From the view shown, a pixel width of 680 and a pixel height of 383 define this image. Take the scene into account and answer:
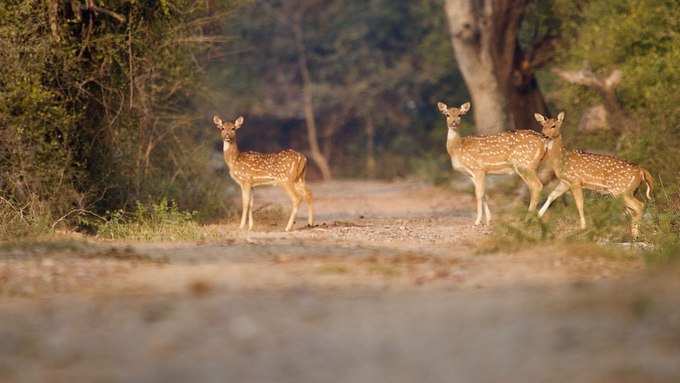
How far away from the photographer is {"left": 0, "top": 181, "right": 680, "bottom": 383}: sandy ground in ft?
23.6

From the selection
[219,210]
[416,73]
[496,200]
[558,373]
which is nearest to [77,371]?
[558,373]

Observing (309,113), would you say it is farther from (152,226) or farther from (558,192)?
(152,226)

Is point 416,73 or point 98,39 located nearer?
point 98,39

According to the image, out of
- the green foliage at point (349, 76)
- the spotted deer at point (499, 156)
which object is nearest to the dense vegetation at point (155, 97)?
the spotted deer at point (499, 156)

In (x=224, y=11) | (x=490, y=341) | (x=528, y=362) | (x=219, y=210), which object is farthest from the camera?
(x=224, y=11)

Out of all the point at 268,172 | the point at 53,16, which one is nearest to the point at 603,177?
the point at 268,172

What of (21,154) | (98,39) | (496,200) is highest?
(98,39)

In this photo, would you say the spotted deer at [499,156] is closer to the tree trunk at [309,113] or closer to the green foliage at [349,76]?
the green foliage at [349,76]

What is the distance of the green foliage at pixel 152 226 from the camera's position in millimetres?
16016

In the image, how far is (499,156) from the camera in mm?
18688

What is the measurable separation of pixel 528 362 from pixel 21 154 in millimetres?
12075

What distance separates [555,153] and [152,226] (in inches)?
223

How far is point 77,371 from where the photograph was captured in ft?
23.9

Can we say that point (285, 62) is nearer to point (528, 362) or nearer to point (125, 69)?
point (125, 69)
